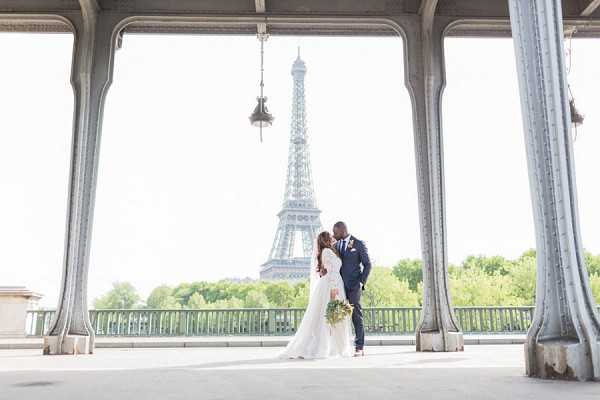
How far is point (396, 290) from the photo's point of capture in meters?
47.8

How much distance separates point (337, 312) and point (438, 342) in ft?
5.89

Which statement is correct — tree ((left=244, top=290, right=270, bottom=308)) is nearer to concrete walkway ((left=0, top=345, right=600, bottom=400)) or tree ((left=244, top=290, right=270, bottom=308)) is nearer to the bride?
the bride

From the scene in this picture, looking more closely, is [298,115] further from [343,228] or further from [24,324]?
[343,228]

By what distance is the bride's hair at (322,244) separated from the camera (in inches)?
279

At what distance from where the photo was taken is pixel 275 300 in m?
55.7

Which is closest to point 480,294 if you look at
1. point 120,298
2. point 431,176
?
point 431,176

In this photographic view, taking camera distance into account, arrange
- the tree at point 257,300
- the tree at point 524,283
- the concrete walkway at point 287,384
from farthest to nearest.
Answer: the tree at point 257,300 → the tree at point 524,283 → the concrete walkway at point 287,384

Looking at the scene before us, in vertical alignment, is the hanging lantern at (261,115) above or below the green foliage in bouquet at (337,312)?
above

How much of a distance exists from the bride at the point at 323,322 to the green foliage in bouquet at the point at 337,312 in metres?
0.19

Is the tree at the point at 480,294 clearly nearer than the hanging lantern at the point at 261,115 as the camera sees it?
No

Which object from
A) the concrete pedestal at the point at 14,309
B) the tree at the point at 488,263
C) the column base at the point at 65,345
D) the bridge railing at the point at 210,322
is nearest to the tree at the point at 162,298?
the tree at the point at 488,263

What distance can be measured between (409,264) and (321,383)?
187ft

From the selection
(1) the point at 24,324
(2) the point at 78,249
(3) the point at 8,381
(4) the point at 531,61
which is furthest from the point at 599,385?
(1) the point at 24,324

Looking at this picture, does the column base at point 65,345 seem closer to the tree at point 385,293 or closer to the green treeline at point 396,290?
the green treeline at point 396,290
